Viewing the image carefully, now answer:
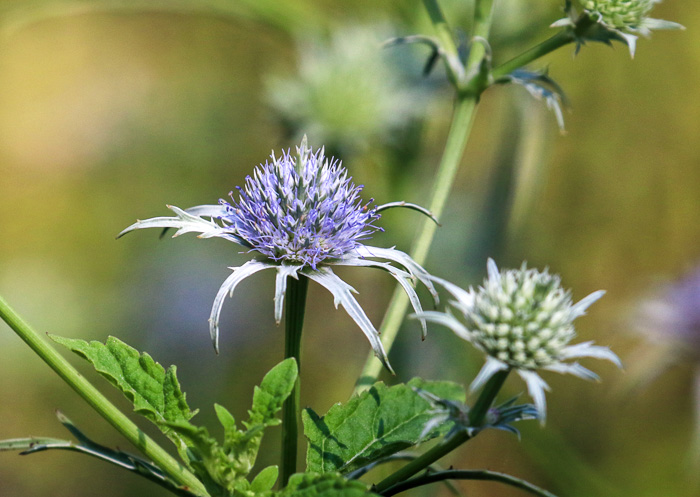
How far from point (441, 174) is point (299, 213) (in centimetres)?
44

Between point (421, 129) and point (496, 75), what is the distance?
152 centimetres

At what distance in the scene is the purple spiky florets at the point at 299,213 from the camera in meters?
1.43

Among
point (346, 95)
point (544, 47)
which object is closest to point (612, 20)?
point (544, 47)

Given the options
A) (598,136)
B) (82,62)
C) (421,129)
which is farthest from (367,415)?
(82,62)

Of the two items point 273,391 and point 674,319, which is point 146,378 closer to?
point 273,391

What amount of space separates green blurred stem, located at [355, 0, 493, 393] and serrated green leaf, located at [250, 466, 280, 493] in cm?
33

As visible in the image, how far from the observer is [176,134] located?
17.2 feet

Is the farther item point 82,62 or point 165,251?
point 82,62

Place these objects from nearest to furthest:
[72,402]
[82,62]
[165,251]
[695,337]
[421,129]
A: [695,337] → [421,129] → [72,402] → [165,251] → [82,62]

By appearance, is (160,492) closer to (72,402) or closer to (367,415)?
(72,402)

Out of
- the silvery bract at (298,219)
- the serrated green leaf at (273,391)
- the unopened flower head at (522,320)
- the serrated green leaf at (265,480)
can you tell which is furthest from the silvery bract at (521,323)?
the serrated green leaf at (265,480)

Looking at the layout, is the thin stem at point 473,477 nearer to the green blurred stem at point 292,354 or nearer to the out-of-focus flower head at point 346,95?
the green blurred stem at point 292,354

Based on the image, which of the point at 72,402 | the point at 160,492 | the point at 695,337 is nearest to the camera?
the point at 695,337

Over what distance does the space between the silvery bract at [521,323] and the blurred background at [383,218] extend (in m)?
1.65
